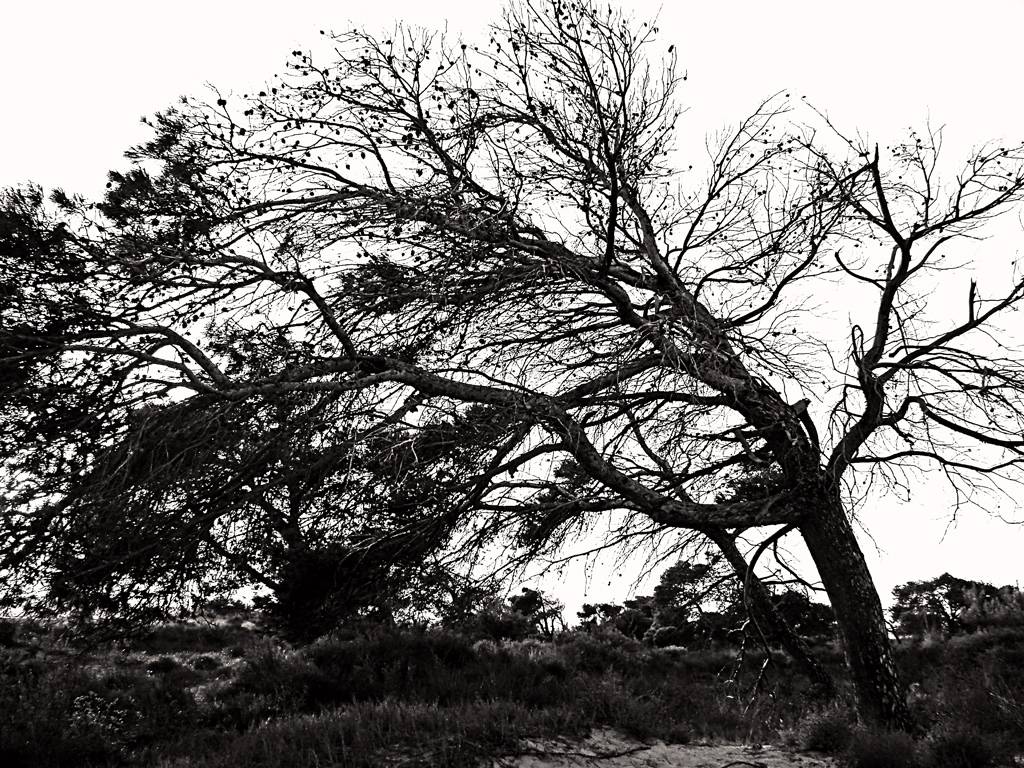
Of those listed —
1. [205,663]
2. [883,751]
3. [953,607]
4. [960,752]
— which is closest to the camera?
[960,752]

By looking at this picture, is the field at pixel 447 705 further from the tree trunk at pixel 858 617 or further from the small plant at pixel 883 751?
the tree trunk at pixel 858 617

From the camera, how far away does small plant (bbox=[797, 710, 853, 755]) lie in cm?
751

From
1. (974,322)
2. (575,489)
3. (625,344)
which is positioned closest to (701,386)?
(625,344)

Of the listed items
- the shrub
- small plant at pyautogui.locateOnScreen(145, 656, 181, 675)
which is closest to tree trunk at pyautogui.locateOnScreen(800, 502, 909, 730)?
the shrub

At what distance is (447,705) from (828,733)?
180 inches

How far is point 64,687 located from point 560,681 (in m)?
7.83

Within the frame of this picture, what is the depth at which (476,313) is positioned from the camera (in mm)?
6797

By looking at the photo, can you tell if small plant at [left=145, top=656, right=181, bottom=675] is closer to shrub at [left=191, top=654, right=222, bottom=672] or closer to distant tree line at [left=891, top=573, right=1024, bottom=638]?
shrub at [left=191, top=654, right=222, bottom=672]

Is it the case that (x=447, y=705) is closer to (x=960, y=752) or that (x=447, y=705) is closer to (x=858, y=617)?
(x=858, y=617)

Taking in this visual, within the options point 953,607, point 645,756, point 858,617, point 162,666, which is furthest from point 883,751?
point 953,607

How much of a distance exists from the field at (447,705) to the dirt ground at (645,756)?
0.04 meters

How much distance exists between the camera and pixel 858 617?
7.34 metres

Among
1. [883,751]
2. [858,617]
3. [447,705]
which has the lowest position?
[883,751]

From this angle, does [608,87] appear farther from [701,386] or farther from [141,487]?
[141,487]
